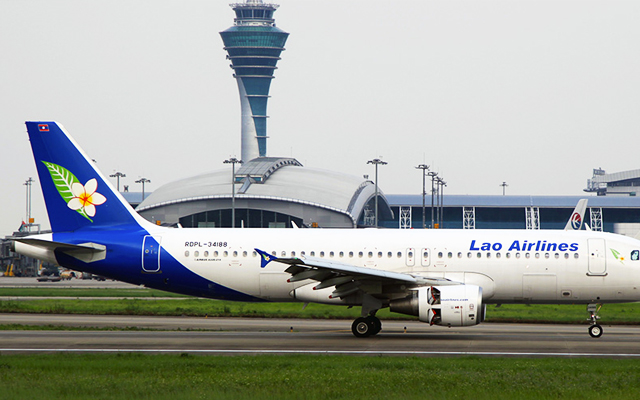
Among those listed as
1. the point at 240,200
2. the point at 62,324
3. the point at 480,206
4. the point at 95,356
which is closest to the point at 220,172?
the point at 240,200

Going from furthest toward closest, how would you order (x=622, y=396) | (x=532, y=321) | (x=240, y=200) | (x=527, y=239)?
(x=240, y=200) < (x=532, y=321) < (x=527, y=239) < (x=622, y=396)

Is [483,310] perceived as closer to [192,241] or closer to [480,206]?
[192,241]

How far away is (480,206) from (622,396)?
114 m

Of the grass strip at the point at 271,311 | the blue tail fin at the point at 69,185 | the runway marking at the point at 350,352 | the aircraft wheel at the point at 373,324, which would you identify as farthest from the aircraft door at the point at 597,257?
the blue tail fin at the point at 69,185

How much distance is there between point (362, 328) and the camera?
85.0 ft

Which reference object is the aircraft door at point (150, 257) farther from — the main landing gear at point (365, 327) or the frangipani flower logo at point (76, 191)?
the main landing gear at point (365, 327)

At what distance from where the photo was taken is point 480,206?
128 metres

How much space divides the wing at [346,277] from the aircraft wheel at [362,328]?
1.03m

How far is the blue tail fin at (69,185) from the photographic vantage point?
27734 mm

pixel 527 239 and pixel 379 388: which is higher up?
pixel 527 239

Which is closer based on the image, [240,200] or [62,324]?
[62,324]

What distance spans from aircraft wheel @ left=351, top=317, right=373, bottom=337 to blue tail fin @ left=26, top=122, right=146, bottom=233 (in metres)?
8.66

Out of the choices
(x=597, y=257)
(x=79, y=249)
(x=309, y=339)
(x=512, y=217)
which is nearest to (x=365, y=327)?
(x=309, y=339)

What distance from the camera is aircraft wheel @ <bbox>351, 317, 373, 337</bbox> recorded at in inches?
1019
